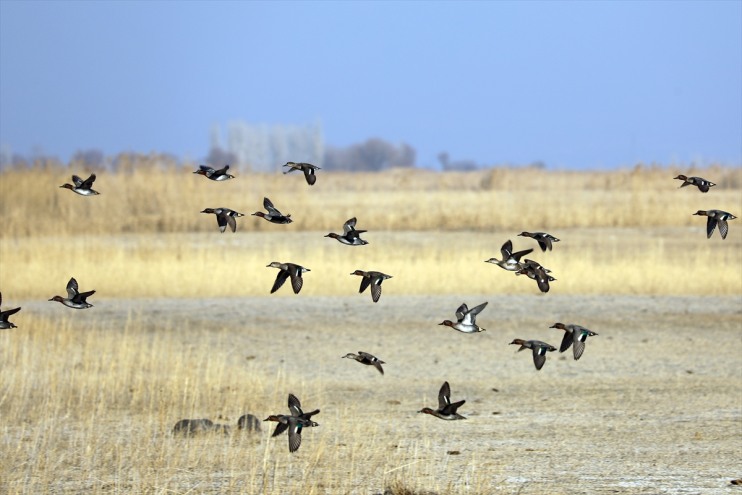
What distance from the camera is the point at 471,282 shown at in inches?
1037

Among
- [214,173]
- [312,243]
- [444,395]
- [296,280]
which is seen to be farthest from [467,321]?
[312,243]

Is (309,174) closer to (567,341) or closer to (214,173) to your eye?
(214,173)

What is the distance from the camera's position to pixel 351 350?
18.9m

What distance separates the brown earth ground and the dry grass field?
0.15ft

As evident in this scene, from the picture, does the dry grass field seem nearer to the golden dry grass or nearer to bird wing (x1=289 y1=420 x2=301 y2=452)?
the golden dry grass

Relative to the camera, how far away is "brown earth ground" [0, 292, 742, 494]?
36.5 ft

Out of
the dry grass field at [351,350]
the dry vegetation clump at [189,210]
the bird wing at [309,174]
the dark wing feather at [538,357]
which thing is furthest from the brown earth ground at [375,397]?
the dry vegetation clump at [189,210]

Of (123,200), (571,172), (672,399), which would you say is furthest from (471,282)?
(571,172)

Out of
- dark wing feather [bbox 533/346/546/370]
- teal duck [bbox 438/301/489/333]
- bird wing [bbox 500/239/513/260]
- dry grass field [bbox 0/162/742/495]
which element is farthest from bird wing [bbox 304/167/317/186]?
dry grass field [bbox 0/162/742/495]

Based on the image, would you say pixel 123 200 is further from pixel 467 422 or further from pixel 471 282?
pixel 467 422

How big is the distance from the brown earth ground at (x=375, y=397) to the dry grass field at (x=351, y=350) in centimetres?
5

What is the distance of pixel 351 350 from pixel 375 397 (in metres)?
3.47

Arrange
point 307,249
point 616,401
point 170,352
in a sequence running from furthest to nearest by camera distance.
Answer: point 307,249
point 170,352
point 616,401

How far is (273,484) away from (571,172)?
86.5 metres
